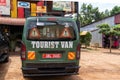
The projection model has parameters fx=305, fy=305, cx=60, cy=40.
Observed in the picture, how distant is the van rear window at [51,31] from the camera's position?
31.3 ft

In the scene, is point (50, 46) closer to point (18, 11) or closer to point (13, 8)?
point (13, 8)

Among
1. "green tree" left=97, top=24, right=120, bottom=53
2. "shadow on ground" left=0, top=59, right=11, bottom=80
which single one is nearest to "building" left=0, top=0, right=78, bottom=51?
"green tree" left=97, top=24, right=120, bottom=53

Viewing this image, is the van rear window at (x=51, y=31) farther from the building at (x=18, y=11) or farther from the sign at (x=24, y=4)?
the sign at (x=24, y=4)

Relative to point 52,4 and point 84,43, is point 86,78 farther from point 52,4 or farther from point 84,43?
point 84,43

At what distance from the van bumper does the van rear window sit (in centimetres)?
93

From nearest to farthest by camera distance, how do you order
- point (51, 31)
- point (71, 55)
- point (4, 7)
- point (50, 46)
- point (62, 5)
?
point (50, 46)
point (71, 55)
point (51, 31)
point (4, 7)
point (62, 5)

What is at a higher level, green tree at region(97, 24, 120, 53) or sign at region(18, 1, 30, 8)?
sign at region(18, 1, 30, 8)

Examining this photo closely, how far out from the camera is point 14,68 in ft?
41.8

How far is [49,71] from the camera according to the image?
31.1 ft

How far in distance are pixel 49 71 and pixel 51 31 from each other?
1273 mm

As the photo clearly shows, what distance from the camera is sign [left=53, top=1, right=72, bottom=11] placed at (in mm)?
27453

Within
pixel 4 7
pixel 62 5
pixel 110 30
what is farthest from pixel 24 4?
pixel 110 30

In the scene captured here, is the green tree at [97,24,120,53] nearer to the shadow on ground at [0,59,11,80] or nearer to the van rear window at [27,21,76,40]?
the shadow on ground at [0,59,11,80]

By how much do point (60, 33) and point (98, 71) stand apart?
3437mm
